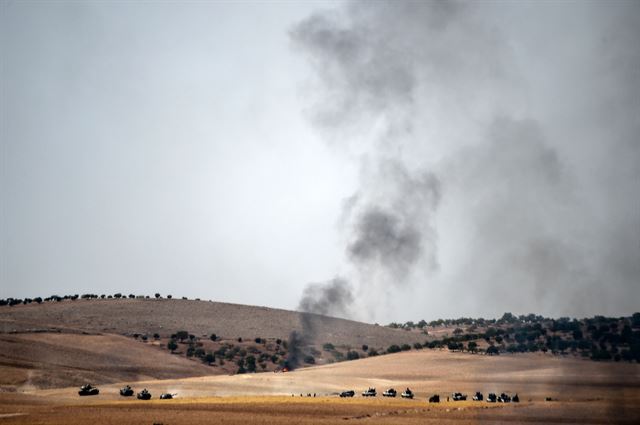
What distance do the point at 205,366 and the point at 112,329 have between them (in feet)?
120

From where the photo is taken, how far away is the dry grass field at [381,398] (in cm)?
5728

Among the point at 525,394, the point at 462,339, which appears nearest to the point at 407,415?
the point at 525,394

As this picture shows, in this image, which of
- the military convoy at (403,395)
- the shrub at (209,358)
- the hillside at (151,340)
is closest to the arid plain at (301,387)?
the hillside at (151,340)

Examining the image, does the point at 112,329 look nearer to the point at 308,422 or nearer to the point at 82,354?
the point at 82,354

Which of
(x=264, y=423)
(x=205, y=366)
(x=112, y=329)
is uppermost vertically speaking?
(x=112, y=329)

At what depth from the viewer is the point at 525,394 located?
82.5m

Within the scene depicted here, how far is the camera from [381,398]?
7925 cm

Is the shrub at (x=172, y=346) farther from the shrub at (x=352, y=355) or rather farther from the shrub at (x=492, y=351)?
the shrub at (x=492, y=351)

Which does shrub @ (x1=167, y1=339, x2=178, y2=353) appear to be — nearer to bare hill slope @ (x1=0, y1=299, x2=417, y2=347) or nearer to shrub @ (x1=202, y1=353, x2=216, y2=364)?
shrub @ (x1=202, y1=353, x2=216, y2=364)

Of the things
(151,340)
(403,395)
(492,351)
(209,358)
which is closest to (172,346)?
(151,340)

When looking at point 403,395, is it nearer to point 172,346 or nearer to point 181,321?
point 172,346

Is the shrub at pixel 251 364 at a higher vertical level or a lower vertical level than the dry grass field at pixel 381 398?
higher

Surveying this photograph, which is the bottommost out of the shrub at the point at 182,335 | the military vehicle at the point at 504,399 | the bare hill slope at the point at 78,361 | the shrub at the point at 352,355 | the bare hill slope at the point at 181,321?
the military vehicle at the point at 504,399

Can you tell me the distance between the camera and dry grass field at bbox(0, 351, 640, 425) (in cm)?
5728
